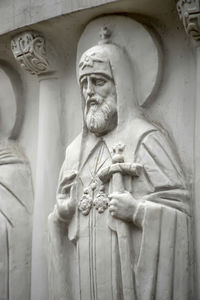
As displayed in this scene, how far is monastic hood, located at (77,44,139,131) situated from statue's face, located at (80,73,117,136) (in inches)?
2.3

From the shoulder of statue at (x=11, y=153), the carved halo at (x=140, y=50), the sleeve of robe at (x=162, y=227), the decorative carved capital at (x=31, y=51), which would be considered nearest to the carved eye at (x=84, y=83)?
the carved halo at (x=140, y=50)

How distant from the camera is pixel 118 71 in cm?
612

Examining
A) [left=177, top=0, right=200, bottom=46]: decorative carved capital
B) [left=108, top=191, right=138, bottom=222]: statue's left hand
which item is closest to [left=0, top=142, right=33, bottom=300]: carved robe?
[left=108, top=191, right=138, bottom=222]: statue's left hand

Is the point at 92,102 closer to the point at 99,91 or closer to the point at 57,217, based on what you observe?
the point at 99,91

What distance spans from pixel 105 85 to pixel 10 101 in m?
1.19

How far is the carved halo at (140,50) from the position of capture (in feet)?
20.2

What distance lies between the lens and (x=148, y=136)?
235 inches

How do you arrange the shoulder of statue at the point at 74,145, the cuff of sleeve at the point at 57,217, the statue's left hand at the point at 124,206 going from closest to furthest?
the statue's left hand at the point at 124,206
the cuff of sleeve at the point at 57,217
the shoulder of statue at the point at 74,145

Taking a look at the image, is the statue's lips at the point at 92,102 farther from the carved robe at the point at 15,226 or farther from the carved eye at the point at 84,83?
the carved robe at the point at 15,226

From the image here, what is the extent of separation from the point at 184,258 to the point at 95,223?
27.3 inches

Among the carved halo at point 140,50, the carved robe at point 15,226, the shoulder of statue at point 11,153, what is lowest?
the carved robe at point 15,226

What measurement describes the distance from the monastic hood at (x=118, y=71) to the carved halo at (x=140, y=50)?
7 cm

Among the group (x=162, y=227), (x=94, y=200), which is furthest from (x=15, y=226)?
(x=162, y=227)

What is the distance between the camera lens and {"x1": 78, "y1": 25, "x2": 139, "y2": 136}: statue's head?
20.1 ft
